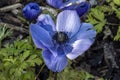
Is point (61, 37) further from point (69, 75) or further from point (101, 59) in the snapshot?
point (101, 59)

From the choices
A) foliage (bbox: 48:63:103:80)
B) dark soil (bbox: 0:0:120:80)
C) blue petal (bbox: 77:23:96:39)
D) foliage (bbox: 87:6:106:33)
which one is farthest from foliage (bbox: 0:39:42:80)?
foliage (bbox: 87:6:106:33)

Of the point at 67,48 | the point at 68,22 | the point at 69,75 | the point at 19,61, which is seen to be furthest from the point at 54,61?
the point at 69,75

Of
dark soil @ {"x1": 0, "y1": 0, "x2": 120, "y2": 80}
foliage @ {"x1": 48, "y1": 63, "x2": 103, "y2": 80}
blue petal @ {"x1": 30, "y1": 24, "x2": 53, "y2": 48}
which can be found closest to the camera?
blue petal @ {"x1": 30, "y1": 24, "x2": 53, "y2": 48}

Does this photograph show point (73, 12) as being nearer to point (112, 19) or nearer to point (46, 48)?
point (46, 48)

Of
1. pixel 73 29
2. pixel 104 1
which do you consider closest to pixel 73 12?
pixel 73 29

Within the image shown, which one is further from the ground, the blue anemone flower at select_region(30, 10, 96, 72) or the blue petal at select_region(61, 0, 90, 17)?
the blue petal at select_region(61, 0, 90, 17)

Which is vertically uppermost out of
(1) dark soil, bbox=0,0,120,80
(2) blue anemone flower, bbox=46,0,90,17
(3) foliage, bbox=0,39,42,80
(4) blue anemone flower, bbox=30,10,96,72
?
(2) blue anemone flower, bbox=46,0,90,17

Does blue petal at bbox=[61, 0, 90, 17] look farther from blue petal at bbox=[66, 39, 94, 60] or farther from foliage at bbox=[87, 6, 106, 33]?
foliage at bbox=[87, 6, 106, 33]
